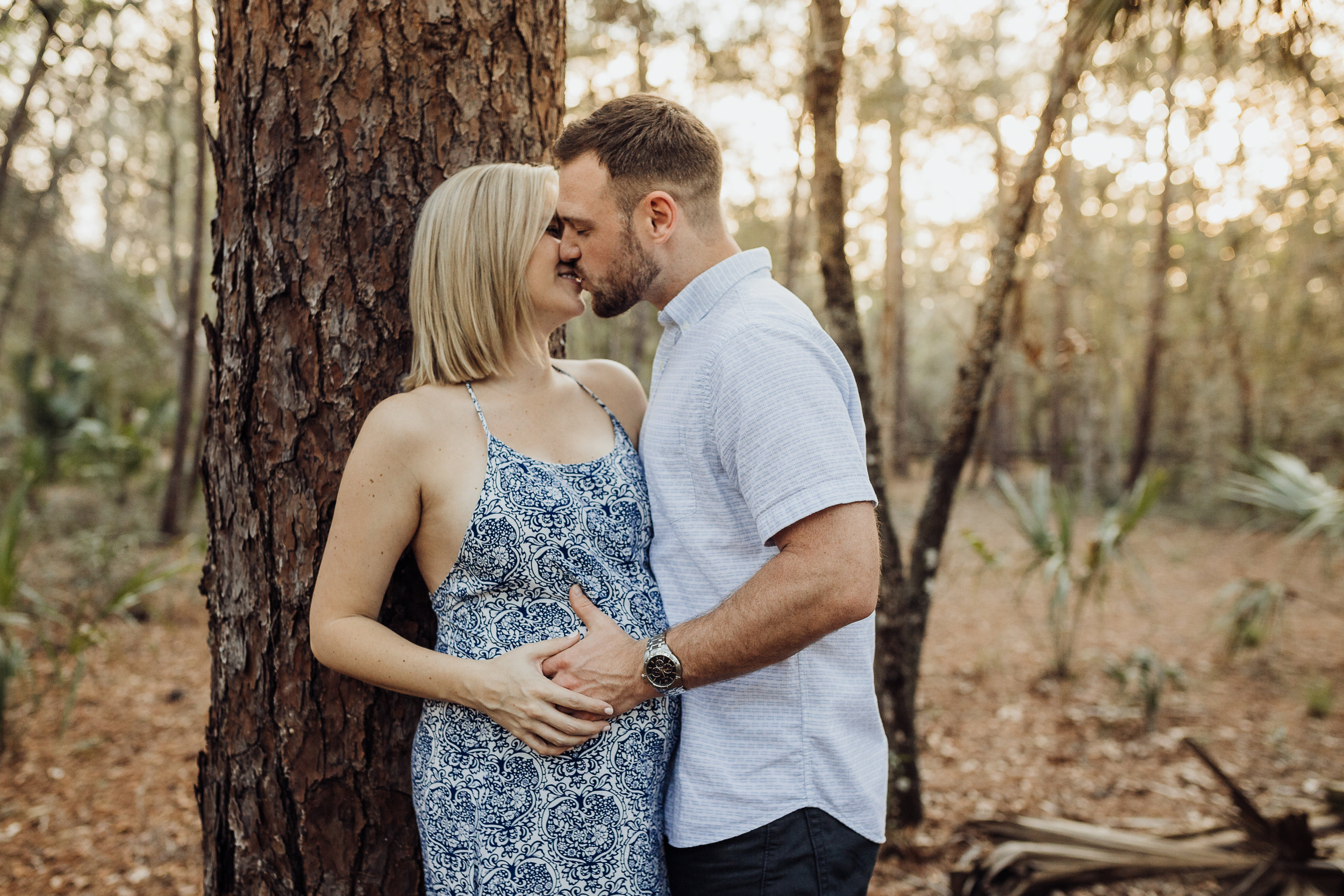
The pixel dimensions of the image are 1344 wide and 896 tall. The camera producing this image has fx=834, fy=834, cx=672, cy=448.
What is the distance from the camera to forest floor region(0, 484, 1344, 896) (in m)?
3.92

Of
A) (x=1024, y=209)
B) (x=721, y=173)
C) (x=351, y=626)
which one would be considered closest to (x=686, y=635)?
(x=351, y=626)

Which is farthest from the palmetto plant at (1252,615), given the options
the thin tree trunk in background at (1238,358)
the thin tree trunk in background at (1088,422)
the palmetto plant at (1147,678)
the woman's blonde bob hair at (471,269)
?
the thin tree trunk in background at (1238,358)

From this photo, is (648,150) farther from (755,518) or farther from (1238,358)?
(1238,358)

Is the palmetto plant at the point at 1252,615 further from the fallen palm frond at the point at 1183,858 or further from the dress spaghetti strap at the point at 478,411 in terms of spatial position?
the dress spaghetti strap at the point at 478,411

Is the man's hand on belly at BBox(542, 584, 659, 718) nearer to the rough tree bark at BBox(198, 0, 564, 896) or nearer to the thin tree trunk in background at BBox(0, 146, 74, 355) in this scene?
the rough tree bark at BBox(198, 0, 564, 896)

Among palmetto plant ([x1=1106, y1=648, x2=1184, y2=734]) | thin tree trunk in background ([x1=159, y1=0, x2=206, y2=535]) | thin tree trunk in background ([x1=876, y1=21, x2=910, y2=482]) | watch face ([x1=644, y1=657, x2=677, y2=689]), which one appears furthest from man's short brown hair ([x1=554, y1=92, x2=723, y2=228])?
thin tree trunk in background ([x1=876, y1=21, x2=910, y2=482])

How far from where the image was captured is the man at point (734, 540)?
1410mm

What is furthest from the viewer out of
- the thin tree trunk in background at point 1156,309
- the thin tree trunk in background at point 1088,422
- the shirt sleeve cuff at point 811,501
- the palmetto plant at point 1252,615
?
the thin tree trunk in background at point 1088,422

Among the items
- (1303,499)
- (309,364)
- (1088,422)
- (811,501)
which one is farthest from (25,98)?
(1088,422)

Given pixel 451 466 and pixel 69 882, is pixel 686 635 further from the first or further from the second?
pixel 69 882

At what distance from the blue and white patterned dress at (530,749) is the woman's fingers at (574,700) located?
106 millimetres

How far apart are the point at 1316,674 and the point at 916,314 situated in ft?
96.5

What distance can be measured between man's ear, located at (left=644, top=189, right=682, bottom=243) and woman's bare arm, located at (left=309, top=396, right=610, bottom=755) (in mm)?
618

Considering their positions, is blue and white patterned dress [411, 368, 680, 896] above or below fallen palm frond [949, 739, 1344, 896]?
above
